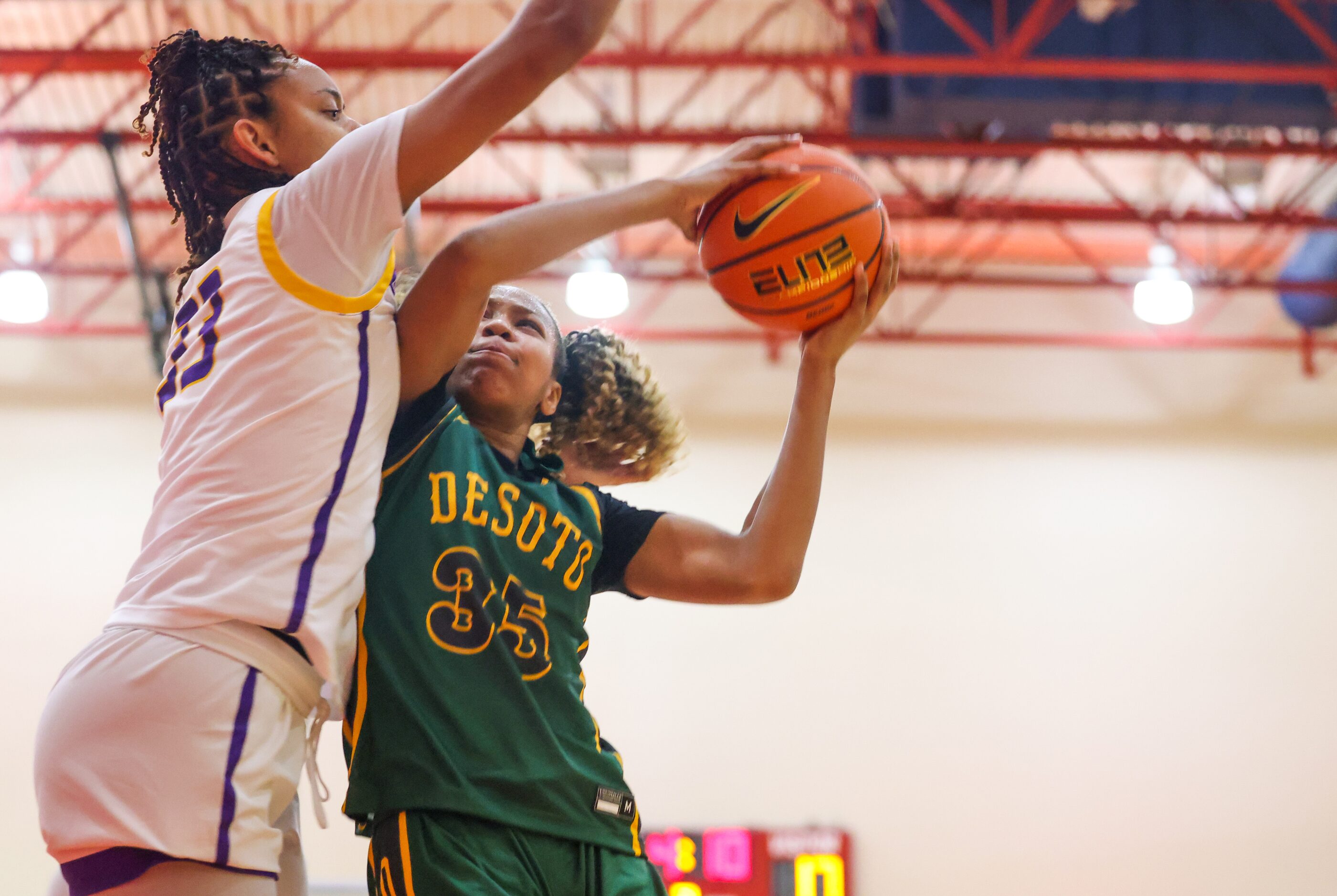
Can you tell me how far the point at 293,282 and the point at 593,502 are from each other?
0.73 metres

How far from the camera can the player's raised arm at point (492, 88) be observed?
1.59m

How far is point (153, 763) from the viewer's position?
4.82ft

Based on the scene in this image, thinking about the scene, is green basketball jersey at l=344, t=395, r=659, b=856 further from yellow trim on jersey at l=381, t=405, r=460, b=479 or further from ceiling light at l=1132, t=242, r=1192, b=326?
ceiling light at l=1132, t=242, r=1192, b=326

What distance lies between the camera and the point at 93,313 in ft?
33.4

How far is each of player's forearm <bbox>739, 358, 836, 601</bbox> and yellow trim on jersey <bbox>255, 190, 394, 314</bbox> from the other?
84cm

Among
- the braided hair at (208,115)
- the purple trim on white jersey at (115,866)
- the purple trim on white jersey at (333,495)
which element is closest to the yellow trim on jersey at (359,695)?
the purple trim on white jersey at (333,495)

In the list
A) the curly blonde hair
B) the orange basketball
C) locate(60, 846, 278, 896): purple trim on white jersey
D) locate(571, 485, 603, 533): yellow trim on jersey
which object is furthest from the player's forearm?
locate(60, 846, 278, 896): purple trim on white jersey

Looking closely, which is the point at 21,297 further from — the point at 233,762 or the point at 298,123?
the point at 233,762

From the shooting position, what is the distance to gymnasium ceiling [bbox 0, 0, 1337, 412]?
672 centimetres

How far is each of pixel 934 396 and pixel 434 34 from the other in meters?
4.78

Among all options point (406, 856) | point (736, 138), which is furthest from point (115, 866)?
point (736, 138)

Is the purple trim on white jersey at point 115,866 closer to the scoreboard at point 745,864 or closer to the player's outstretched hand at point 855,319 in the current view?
the player's outstretched hand at point 855,319

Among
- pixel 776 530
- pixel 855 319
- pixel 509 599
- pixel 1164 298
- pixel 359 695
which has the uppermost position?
pixel 1164 298

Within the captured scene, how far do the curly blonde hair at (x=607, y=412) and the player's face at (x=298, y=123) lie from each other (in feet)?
2.55
